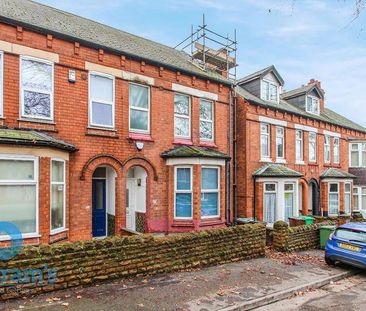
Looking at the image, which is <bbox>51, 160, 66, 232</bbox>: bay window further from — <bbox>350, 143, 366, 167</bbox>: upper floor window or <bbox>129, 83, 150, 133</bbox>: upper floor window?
<bbox>350, 143, 366, 167</bbox>: upper floor window

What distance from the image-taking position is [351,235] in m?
9.17

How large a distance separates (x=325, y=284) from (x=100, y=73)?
30.1 feet

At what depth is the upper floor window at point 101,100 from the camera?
10.1 m

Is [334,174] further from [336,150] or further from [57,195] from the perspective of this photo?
[57,195]

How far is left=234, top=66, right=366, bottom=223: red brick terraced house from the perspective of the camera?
14609mm

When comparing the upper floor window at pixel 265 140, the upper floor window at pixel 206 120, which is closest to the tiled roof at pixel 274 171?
the upper floor window at pixel 265 140

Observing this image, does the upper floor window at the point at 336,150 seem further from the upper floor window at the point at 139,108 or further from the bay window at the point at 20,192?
the bay window at the point at 20,192

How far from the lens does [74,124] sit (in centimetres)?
964

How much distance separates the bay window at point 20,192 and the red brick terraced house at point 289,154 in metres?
9.08

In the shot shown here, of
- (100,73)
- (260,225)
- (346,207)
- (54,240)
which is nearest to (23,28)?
(100,73)

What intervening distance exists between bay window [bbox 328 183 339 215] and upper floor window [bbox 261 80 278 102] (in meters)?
6.72

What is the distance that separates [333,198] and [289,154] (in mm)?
5046

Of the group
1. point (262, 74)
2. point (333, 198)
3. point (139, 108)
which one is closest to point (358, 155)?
point (333, 198)

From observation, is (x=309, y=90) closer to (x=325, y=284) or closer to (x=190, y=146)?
(x=190, y=146)
